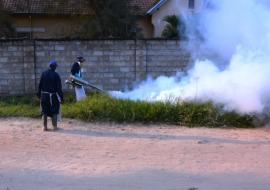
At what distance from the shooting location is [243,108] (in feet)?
46.7

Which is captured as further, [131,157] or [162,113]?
[162,113]


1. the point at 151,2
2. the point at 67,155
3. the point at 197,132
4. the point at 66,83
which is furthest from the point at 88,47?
the point at 151,2

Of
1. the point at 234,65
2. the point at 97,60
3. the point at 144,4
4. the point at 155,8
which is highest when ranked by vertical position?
the point at 144,4

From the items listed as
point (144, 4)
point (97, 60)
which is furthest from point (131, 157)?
point (144, 4)

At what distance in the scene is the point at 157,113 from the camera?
14.6 m

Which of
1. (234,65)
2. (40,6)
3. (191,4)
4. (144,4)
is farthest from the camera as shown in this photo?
(144,4)

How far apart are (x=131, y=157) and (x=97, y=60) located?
8.57 m

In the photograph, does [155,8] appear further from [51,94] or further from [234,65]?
[51,94]

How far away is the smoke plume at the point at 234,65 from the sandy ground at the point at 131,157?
1029mm

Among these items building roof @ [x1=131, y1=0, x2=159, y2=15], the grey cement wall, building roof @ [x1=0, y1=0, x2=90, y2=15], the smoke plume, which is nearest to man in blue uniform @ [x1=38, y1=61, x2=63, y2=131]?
the smoke plume

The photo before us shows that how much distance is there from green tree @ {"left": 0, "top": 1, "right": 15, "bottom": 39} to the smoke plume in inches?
459

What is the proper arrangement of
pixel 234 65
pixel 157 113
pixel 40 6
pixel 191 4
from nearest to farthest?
pixel 157 113 < pixel 234 65 < pixel 191 4 < pixel 40 6

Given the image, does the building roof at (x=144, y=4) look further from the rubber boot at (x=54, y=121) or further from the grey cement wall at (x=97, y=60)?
the rubber boot at (x=54, y=121)

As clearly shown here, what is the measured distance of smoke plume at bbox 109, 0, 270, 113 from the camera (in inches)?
557
